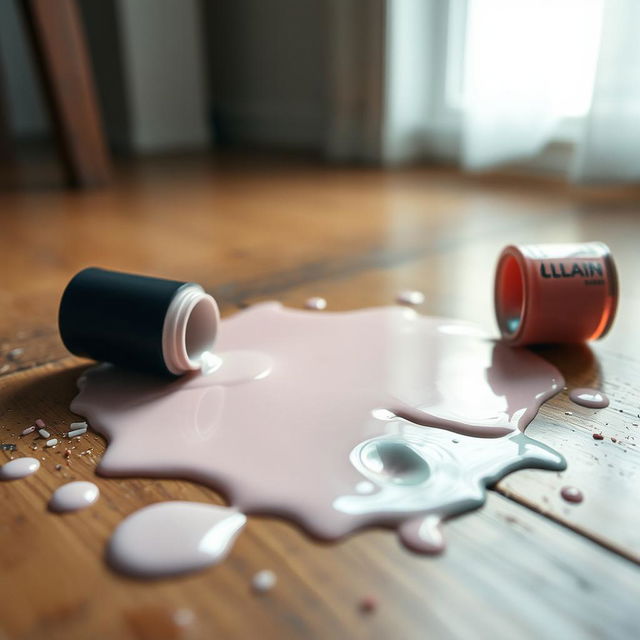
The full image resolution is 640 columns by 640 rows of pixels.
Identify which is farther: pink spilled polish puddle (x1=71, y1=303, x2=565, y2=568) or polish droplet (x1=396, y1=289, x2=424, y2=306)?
polish droplet (x1=396, y1=289, x2=424, y2=306)

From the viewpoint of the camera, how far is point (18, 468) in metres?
0.62

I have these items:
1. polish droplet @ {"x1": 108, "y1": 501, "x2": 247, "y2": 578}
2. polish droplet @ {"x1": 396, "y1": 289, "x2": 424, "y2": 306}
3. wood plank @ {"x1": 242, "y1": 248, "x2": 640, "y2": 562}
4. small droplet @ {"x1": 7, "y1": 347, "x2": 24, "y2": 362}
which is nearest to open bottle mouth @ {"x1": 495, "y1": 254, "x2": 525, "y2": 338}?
wood plank @ {"x1": 242, "y1": 248, "x2": 640, "y2": 562}

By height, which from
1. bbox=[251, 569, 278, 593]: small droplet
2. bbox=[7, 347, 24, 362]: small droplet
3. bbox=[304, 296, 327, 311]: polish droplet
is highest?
bbox=[251, 569, 278, 593]: small droplet

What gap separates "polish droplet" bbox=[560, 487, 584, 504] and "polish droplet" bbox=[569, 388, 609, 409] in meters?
0.17

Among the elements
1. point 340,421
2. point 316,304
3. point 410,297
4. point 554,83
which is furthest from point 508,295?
point 554,83

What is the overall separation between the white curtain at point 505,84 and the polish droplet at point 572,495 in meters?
1.35

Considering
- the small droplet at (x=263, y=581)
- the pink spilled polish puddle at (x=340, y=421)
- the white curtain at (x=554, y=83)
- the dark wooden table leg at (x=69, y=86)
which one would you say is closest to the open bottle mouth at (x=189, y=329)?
the pink spilled polish puddle at (x=340, y=421)

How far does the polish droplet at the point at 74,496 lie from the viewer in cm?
57

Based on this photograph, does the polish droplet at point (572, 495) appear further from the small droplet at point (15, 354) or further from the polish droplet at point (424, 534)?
the small droplet at point (15, 354)

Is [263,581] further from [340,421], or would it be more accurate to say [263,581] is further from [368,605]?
[340,421]

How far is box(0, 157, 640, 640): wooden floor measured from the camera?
46cm

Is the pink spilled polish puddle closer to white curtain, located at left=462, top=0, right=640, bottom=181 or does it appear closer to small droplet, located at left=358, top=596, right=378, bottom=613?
small droplet, located at left=358, top=596, right=378, bottom=613

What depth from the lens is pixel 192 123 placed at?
3121mm

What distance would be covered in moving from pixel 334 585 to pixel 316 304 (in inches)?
22.8
